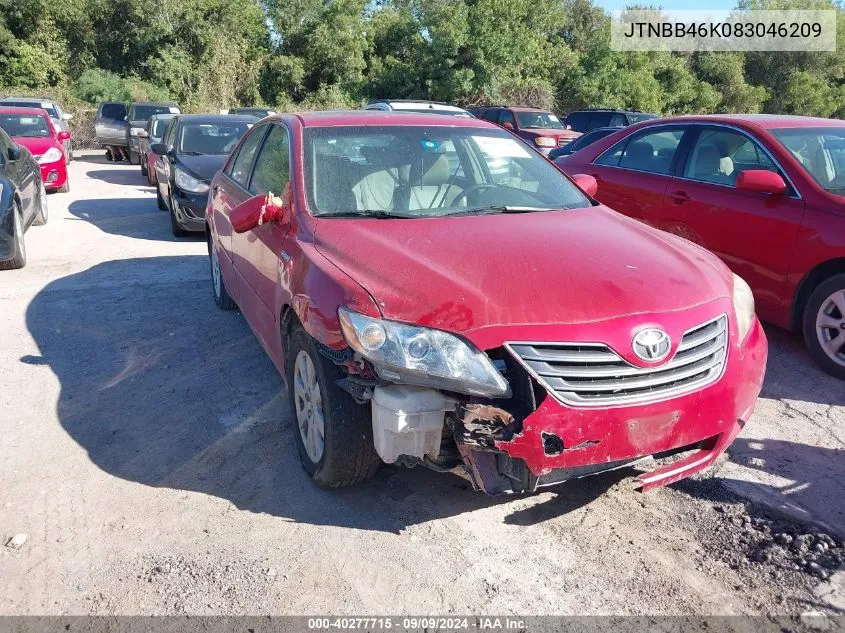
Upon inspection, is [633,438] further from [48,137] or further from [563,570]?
[48,137]

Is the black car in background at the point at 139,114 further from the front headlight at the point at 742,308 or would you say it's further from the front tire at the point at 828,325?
the front headlight at the point at 742,308

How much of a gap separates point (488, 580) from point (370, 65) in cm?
3443

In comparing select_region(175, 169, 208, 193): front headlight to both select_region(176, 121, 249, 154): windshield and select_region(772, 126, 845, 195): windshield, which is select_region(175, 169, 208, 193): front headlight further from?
select_region(772, 126, 845, 195): windshield

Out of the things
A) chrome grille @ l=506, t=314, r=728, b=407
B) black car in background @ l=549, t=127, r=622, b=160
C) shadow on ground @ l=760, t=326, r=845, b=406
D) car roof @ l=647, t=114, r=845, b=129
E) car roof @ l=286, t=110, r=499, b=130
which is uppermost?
car roof @ l=286, t=110, r=499, b=130

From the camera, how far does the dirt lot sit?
2.80 meters

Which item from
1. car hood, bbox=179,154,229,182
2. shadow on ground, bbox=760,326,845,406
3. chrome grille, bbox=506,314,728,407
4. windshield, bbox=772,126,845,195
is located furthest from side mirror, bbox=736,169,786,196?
car hood, bbox=179,154,229,182

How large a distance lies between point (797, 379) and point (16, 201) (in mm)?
7607

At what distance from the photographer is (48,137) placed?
Answer: 13672 millimetres

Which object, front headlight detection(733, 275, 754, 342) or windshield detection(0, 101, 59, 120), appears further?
windshield detection(0, 101, 59, 120)

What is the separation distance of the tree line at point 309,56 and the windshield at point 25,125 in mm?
16407

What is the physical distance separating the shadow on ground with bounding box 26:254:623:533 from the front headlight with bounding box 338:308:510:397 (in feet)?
2.68

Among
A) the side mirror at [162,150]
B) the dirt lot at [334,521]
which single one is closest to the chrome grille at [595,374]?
the dirt lot at [334,521]

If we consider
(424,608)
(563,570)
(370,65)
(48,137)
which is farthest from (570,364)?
(370,65)

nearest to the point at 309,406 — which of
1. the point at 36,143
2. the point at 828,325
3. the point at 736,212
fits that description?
the point at 828,325
